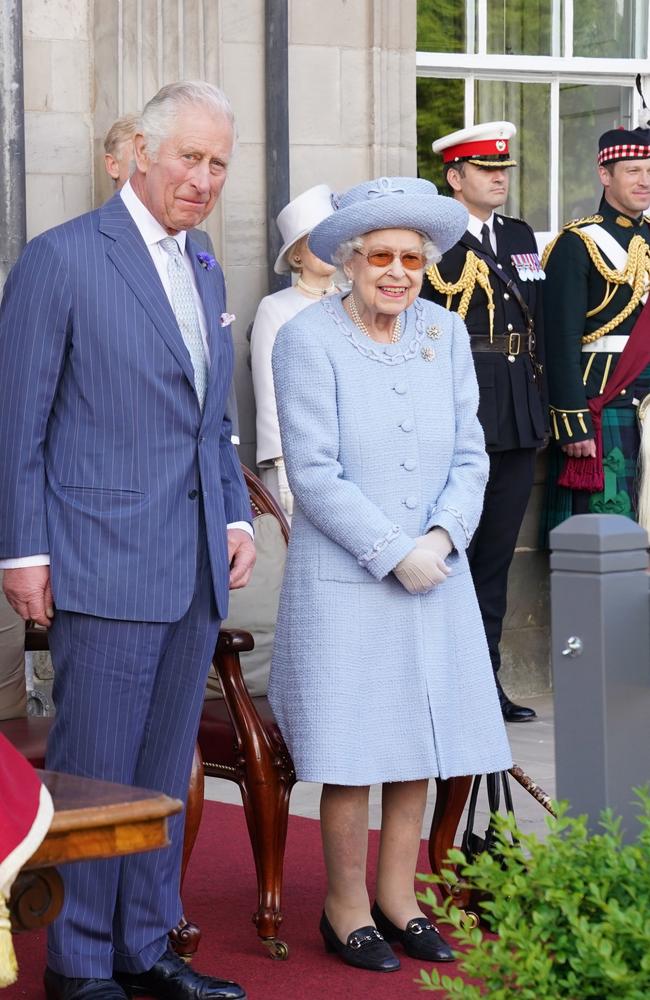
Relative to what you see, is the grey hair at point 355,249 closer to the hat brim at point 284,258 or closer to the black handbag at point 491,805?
the black handbag at point 491,805

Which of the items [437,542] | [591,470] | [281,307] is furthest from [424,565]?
[591,470]

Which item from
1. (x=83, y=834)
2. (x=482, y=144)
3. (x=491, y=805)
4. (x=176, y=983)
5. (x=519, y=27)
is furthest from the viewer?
(x=519, y=27)

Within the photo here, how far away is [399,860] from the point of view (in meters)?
4.11

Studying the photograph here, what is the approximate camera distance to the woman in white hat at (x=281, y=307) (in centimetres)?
607

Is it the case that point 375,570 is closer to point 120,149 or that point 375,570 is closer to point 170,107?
point 170,107

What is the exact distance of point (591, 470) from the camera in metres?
6.76

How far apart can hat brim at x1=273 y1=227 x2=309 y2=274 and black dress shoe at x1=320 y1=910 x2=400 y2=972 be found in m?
2.64

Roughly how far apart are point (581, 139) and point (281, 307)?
87.3 inches

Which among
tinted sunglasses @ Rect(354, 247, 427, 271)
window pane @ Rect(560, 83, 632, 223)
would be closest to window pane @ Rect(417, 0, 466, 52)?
window pane @ Rect(560, 83, 632, 223)

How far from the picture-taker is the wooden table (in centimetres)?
268

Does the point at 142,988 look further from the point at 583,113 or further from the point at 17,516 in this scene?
the point at 583,113

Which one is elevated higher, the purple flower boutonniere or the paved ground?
the purple flower boutonniere

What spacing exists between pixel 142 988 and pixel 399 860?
638mm

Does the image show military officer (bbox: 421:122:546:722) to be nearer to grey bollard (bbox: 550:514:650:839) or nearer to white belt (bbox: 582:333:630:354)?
white belt (bbox: 582:333:630:354)
